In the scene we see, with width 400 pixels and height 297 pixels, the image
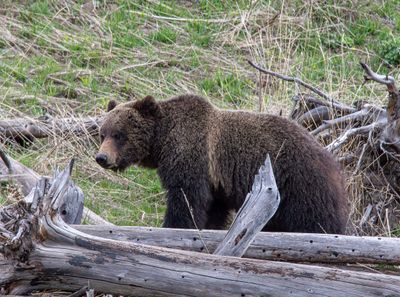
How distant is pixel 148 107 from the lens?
7.14 m

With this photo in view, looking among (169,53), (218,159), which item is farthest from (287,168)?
(169,53)

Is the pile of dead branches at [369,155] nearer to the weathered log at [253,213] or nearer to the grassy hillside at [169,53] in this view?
the grassy hillside at [169,53]

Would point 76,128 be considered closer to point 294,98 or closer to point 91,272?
point 294,98

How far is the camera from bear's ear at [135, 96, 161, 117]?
23.3 ft

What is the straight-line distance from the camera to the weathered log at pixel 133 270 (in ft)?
15.2

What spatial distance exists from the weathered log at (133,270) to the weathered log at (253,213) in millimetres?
324

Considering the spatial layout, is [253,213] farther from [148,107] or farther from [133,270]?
[148,107]

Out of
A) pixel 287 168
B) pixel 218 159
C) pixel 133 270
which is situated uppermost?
pixel 133 270

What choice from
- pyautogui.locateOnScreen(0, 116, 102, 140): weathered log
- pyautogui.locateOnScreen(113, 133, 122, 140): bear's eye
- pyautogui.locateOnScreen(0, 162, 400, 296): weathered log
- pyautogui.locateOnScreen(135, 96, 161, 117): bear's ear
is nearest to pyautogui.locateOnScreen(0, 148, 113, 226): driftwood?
pyautogui.locateOnScreen(113, 133, 122, 140): bear's eye

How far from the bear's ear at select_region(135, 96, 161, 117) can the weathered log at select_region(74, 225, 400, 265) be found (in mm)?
1809

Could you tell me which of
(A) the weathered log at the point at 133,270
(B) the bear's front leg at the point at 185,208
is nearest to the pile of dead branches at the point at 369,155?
(B) the bear's front leg at the point at 185,208

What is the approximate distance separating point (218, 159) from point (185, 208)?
464 millimetres

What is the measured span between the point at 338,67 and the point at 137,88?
238 centimetres

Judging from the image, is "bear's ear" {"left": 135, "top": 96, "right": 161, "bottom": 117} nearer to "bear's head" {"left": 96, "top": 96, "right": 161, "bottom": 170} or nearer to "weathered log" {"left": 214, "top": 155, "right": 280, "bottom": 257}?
"bear's head" {"left": 96, "top": 96, "right": 161, "bottom": 170}
